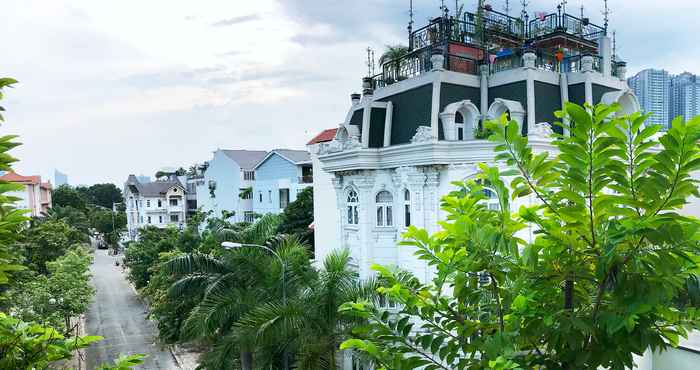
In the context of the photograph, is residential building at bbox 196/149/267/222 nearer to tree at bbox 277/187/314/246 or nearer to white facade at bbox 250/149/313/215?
white facade at bbox 250/149/313/215

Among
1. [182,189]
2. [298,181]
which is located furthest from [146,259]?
[182,189]

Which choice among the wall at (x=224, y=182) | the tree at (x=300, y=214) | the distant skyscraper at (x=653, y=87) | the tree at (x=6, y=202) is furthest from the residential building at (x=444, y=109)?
the wall at (x=224, y=182)

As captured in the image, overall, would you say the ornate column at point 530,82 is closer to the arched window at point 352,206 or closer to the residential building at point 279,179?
the arched window at point 352,206

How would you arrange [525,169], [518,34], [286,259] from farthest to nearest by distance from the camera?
[518,34]
[286,259]
[525,169]

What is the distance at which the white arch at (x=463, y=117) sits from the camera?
549 inches

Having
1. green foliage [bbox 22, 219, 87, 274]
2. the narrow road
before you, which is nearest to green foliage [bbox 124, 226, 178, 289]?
the narrow road

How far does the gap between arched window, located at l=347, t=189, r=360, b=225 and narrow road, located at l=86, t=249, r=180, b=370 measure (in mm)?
7813

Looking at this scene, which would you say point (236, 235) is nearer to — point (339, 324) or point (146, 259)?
point (339, 324)

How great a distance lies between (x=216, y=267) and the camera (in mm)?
13469

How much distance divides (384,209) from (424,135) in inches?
114

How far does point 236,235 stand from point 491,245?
11.7m

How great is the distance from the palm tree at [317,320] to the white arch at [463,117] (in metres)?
5.56

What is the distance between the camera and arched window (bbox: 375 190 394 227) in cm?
1520

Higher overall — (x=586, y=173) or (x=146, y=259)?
(x=586, y=173)
